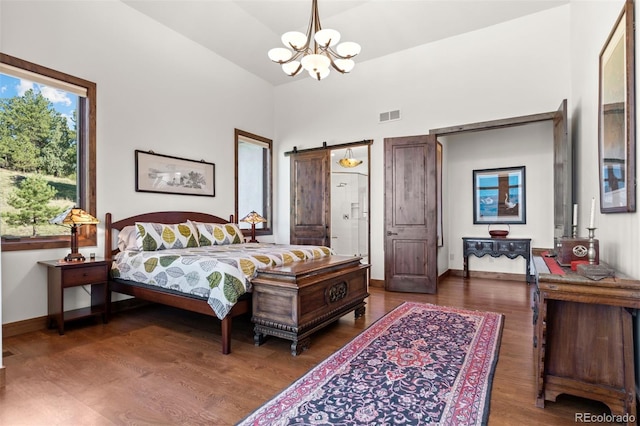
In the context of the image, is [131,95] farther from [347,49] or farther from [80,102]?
[347,49]

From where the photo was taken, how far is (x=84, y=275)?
3320mm

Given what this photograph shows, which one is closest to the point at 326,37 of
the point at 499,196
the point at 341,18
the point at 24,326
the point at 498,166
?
the point at 341,18

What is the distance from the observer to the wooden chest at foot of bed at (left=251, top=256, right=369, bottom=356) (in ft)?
8.86

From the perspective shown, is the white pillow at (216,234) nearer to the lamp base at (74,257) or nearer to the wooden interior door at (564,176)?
the lamp base at (74,257)

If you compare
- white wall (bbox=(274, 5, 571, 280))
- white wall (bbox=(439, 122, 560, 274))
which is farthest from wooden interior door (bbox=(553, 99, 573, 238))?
white wall (bbox=(439, 122, 560, 274))

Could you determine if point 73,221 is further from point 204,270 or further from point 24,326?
point 204,270

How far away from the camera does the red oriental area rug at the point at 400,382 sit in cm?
181

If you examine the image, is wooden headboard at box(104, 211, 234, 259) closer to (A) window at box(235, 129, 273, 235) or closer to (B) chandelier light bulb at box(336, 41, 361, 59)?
(A) window at box(235, 129, 273, 235)

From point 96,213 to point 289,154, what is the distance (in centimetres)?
343

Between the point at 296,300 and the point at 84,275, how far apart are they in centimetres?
225

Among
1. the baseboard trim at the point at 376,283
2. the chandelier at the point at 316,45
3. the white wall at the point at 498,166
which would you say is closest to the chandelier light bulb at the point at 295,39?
the chandelier at the point at 316,45

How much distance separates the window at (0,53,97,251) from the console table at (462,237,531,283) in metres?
5.66

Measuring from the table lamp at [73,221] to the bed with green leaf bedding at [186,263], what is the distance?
16.4 inches

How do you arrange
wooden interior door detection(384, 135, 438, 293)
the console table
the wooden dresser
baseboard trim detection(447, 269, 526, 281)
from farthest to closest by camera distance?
baseboard trim detection(447, 269, 526, 281) → the console table → wooden interior door detection(384, 135, 438, 293) → the wooden dresser
